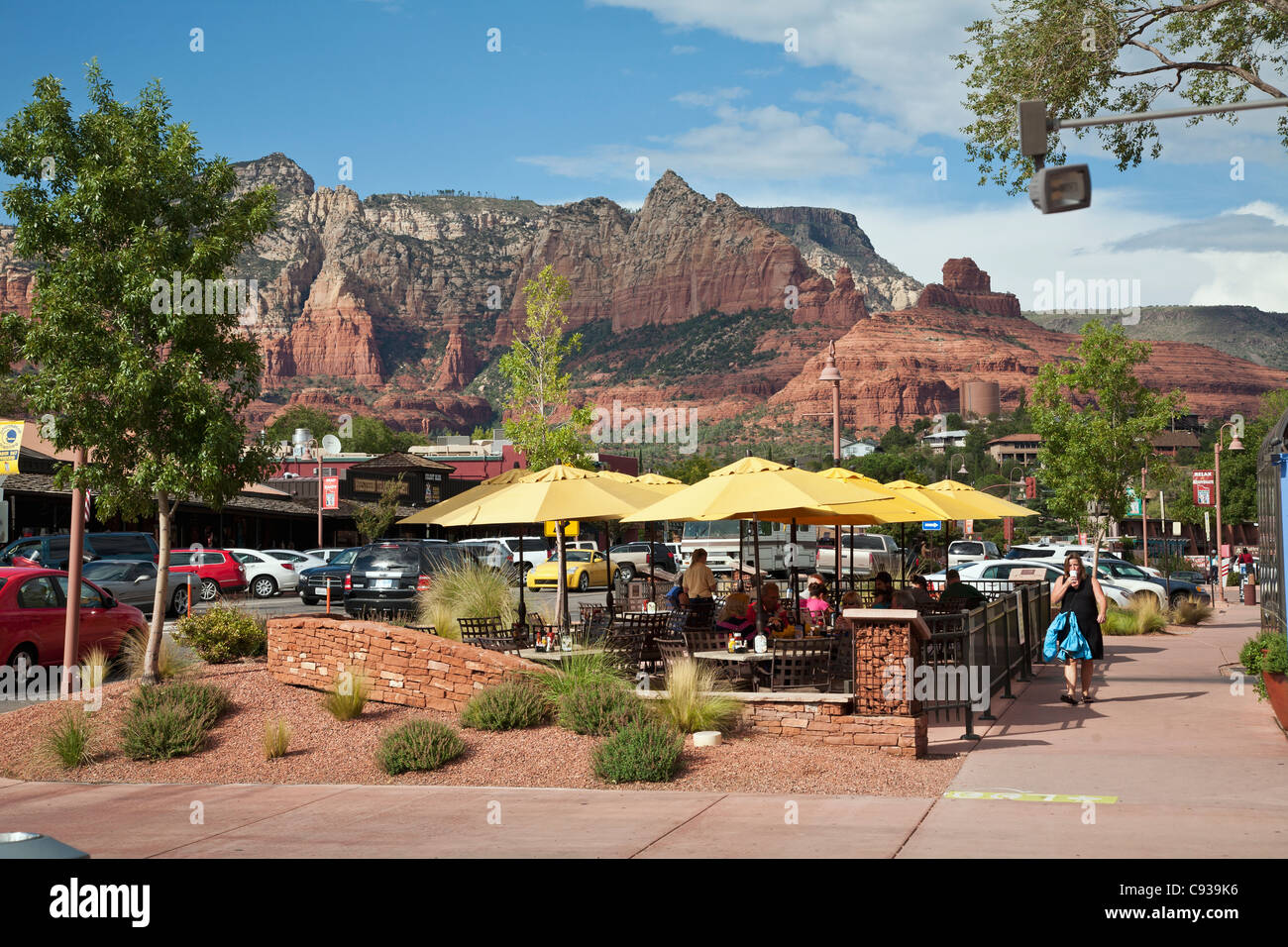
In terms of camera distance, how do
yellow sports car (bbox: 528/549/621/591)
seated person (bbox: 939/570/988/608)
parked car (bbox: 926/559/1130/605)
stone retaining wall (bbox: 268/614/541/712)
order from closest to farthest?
stone retaining wall (bbox: 268/614/541/712) → seated person (bbox: 939/570/988/608) → parked car (bbox: 926/559/1130/605) → yellow sports car (bbox: 528/549/621/591)

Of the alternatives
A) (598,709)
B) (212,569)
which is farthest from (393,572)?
(598,709)

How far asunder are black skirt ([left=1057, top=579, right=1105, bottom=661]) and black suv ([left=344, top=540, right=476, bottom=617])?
10413 mm

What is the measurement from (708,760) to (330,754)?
336 cm

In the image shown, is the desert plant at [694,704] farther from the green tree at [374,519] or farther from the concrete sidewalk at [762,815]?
the green tree at [374,519]

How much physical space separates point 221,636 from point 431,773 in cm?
526

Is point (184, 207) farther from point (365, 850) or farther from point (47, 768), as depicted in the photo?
point (365, 850)

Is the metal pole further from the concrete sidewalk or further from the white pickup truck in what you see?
the white pickup truck

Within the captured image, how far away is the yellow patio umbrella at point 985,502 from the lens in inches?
643

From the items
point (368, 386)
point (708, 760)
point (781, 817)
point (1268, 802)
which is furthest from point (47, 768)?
point (368, 386)

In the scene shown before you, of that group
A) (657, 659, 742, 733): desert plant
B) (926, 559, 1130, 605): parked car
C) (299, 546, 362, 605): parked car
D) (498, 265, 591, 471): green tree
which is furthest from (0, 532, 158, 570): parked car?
(657, 659, 742, 733): desert plant

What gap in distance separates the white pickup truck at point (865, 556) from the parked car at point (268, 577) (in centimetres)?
1420

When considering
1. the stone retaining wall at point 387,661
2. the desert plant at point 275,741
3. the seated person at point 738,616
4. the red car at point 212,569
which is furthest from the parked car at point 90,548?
the seated person at point 738,616

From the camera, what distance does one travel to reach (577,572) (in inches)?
1368

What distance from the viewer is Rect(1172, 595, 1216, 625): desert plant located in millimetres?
24797
